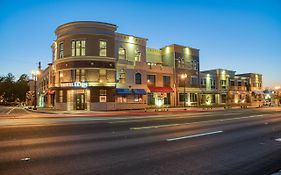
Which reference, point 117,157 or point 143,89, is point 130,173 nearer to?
point 117,157

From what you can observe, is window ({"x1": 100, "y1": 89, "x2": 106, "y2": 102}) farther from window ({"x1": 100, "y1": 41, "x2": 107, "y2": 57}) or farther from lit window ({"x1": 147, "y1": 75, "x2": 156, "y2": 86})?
lit window ({"x1": 147, "y1": 75, "x2": 156, "y2": 86})

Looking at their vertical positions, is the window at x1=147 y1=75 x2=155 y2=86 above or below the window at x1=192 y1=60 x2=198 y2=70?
below

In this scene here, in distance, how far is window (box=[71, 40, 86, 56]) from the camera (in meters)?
34.8

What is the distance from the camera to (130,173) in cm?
560

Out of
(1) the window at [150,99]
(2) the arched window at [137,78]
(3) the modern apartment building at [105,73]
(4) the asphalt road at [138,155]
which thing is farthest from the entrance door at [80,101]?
(4) the asphalt road at [138,155]

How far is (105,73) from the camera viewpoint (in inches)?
1387

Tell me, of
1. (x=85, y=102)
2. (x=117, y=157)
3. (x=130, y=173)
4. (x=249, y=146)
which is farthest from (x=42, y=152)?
(x=85, y=102)

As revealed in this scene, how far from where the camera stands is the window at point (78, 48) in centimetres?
3475

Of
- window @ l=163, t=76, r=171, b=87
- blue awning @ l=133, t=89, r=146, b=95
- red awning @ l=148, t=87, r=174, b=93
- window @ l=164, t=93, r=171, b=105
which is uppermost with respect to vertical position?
window @ l=163, t=76, r=171, b=87

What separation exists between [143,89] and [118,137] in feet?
97.9

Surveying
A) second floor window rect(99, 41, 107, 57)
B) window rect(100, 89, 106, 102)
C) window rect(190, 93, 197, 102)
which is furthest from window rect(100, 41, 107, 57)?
window rect(190, 93, 197, 102)

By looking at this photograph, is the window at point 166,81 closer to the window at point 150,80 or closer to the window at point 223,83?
the window at point 150,80

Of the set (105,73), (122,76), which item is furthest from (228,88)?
(105,73)

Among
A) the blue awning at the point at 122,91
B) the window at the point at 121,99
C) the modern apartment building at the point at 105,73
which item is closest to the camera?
the modern apartment building at the point at 105,73
